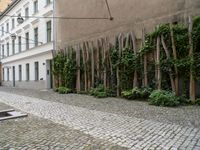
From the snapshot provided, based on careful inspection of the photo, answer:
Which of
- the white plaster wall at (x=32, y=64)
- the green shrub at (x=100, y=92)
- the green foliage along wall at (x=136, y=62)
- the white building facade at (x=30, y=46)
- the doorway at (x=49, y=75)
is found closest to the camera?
the green foliage along wall at (x=136, y=62)

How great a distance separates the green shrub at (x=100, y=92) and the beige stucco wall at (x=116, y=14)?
2.96 meters

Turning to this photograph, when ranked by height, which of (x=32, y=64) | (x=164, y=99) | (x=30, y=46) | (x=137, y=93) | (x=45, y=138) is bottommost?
(x=45, y=138)

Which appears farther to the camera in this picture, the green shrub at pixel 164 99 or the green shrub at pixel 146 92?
the green shrub at pixel 146 92

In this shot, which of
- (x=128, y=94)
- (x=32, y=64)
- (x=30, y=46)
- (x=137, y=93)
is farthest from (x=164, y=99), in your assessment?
(x=30, y=46)

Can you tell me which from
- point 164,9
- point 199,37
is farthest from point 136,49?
point 199,37

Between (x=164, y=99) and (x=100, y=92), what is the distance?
4.24 m

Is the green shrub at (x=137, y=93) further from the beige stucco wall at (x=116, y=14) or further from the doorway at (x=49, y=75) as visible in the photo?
the doorway at (x=49, y=75)

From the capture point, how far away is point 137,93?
11.4m

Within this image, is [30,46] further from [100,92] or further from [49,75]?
[100,92]

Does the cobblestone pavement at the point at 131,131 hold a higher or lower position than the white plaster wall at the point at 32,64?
lower

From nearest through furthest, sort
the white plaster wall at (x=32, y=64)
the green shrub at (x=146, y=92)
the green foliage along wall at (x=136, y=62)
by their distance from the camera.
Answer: the green foliage along wall at (x=136, y=62) < the green shrub at (x=146, y=92) < the white plaster wall at (x=32, y=64)

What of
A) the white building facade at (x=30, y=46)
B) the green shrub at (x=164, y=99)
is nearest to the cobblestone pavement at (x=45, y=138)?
the green shrub at (x=164, y=99)

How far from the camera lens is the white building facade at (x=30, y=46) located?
69.7ft

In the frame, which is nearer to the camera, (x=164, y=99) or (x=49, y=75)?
(x=164, y=99)
